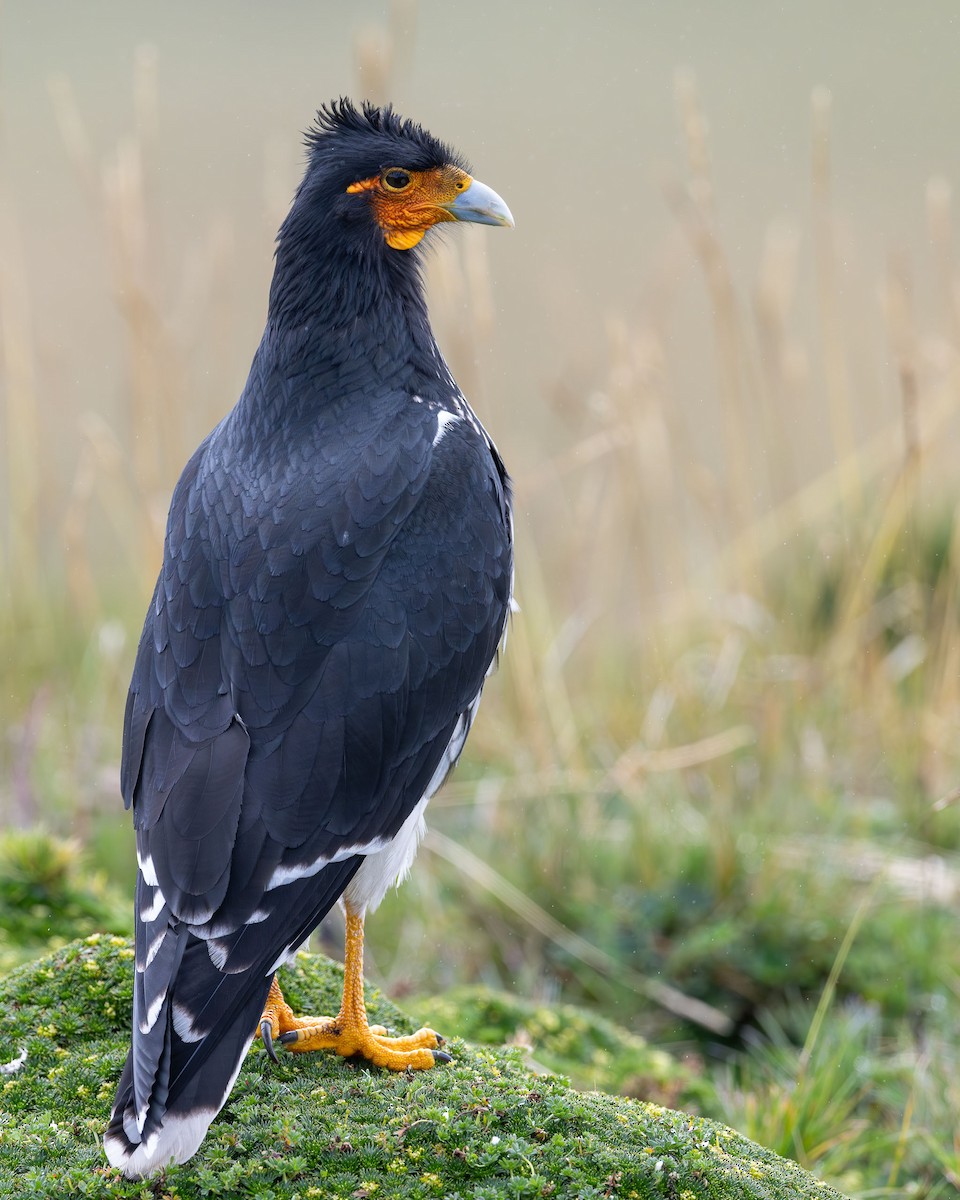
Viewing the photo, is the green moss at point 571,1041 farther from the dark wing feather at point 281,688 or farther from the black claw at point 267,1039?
the dark wing feather at point 281,688

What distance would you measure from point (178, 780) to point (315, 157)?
207cm

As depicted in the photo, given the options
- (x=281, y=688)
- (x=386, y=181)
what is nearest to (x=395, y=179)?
(x=386, y=181)

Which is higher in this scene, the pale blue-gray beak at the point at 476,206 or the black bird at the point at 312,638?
the pale blue-gray beak at the point at 476,206

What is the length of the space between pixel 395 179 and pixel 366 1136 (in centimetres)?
274

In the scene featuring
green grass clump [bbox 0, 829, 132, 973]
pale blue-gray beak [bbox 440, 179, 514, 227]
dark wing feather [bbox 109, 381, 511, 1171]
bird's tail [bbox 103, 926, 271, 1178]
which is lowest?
green grass clump [bbox 0, 829, 132, 973]

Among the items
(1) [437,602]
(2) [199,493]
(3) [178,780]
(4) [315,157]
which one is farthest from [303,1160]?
(4) [315,157]

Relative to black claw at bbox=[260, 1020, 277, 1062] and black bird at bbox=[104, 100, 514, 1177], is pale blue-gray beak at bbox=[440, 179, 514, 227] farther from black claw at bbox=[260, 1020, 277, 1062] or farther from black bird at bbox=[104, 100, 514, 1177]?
black claw at bbox=[260, 1020, 277, 1062]

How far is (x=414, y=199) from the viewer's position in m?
4.17

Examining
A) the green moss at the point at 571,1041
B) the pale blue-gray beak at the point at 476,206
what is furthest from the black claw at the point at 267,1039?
the pale blue-gray beak at the point at 476,206

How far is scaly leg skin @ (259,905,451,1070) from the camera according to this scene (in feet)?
11.1

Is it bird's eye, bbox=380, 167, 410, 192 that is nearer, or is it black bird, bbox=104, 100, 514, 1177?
black bird, bbox=104, 100, 514, 1177

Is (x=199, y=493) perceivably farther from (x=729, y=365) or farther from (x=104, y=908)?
(x=729, y=365)

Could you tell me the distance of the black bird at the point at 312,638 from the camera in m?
3.00

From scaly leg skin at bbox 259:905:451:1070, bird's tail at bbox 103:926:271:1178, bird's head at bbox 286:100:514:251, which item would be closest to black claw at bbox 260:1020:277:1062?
scaly leg skin at bbox 259:905:451:1070
